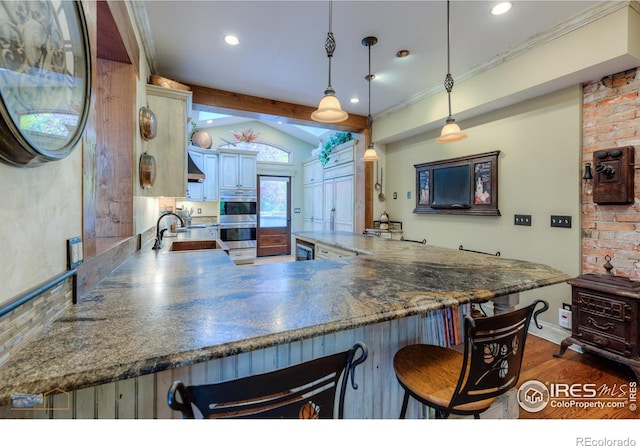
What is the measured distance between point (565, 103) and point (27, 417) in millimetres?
4042

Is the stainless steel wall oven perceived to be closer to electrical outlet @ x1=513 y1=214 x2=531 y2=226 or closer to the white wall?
the white wall

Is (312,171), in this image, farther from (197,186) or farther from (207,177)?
(197,186)

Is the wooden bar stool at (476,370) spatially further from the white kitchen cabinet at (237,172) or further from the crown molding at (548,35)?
the white kitchen cabinet at (237,172)

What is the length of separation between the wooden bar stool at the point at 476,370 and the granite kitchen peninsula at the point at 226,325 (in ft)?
0.38

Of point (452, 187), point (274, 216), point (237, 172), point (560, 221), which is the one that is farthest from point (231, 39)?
point (274, 216)

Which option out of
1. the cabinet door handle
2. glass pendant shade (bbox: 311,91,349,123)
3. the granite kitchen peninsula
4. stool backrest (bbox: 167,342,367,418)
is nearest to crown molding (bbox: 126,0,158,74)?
glass pendant shade (bbox: 311,91,349,123)

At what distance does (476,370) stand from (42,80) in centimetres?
158

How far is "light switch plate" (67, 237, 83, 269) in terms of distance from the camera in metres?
0.93

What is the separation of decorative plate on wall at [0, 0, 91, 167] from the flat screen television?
377 centimetres

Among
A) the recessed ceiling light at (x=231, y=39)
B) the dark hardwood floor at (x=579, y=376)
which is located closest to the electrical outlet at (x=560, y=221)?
the dark hardwood floor at (x=579, y=376)

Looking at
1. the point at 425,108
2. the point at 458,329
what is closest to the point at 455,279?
the point at 458,329

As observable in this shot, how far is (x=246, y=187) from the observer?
6.06 m

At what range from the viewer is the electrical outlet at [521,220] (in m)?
2.97
